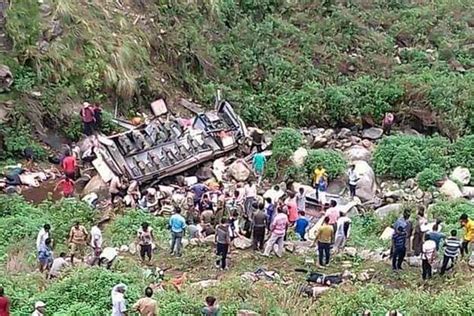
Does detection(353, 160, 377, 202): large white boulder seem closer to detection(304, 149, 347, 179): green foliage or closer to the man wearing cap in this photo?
detection(304, 149, 347, 179): green foliage

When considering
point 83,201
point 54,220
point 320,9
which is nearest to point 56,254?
point 54,220

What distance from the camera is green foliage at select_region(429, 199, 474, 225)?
18.1 meters

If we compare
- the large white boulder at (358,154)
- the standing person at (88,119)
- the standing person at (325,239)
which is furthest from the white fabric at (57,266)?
the large white boulder at (358,154)

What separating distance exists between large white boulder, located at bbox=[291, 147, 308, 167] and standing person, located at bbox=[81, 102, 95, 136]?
202 inches

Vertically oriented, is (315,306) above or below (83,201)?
above

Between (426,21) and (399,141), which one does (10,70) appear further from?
(426,21)

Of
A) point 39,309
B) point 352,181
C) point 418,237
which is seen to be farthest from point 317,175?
point 39,309

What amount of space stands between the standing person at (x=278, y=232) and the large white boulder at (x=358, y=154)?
7.57 meters

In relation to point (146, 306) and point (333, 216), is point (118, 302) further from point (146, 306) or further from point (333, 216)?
point (333, 216)

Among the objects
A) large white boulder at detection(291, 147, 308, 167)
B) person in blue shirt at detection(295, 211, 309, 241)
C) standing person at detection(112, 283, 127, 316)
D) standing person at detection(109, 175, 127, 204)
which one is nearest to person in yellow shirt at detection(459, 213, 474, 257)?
person in blue shirt at detection(295, 211, 309, 241)

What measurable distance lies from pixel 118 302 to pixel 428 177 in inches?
437

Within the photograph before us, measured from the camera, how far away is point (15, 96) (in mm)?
21828

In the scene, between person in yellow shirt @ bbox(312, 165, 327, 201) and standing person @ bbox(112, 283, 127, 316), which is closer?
standing person @ bbox(112, 283, 127, 316)

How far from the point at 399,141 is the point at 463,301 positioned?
1012cm
